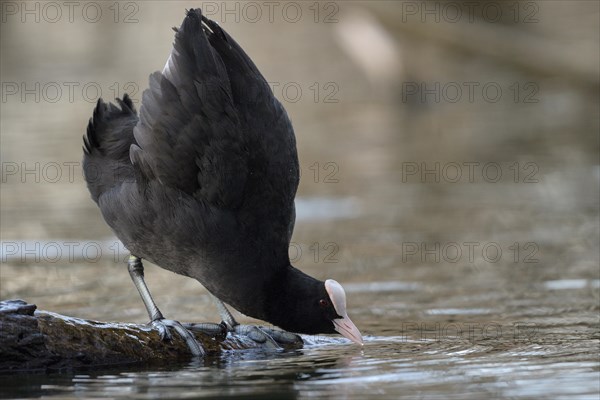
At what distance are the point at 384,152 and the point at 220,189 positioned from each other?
10435 millimetres

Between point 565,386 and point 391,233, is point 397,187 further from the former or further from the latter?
point 565,386

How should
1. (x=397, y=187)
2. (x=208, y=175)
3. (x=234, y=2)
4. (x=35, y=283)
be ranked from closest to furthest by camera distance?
1. (x=208, y=175)
2. (x=35, y=283)
3. (x=397, y=187)
4. (x=234, y=2)

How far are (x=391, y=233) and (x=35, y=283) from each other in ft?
11.8

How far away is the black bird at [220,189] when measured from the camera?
273 inches

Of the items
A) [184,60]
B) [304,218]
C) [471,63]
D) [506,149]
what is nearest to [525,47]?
[506,149]

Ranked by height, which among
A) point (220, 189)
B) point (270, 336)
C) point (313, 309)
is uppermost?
point (220, 189)

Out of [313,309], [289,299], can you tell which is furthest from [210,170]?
[313,309]

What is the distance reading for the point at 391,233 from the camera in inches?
440

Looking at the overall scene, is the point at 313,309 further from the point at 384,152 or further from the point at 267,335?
the point at 384,152

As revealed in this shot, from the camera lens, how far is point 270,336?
7.23 metres

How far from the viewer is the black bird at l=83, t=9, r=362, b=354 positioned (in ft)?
22.7

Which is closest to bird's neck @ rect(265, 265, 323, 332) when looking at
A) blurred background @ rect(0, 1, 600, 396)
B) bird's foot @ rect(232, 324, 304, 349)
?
bird's foot @ rect(232, 324, 304, 349)

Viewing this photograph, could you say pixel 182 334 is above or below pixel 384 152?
below

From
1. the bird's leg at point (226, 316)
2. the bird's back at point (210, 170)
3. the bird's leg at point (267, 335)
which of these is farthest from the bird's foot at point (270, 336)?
the bird's back at point (210, 170)
